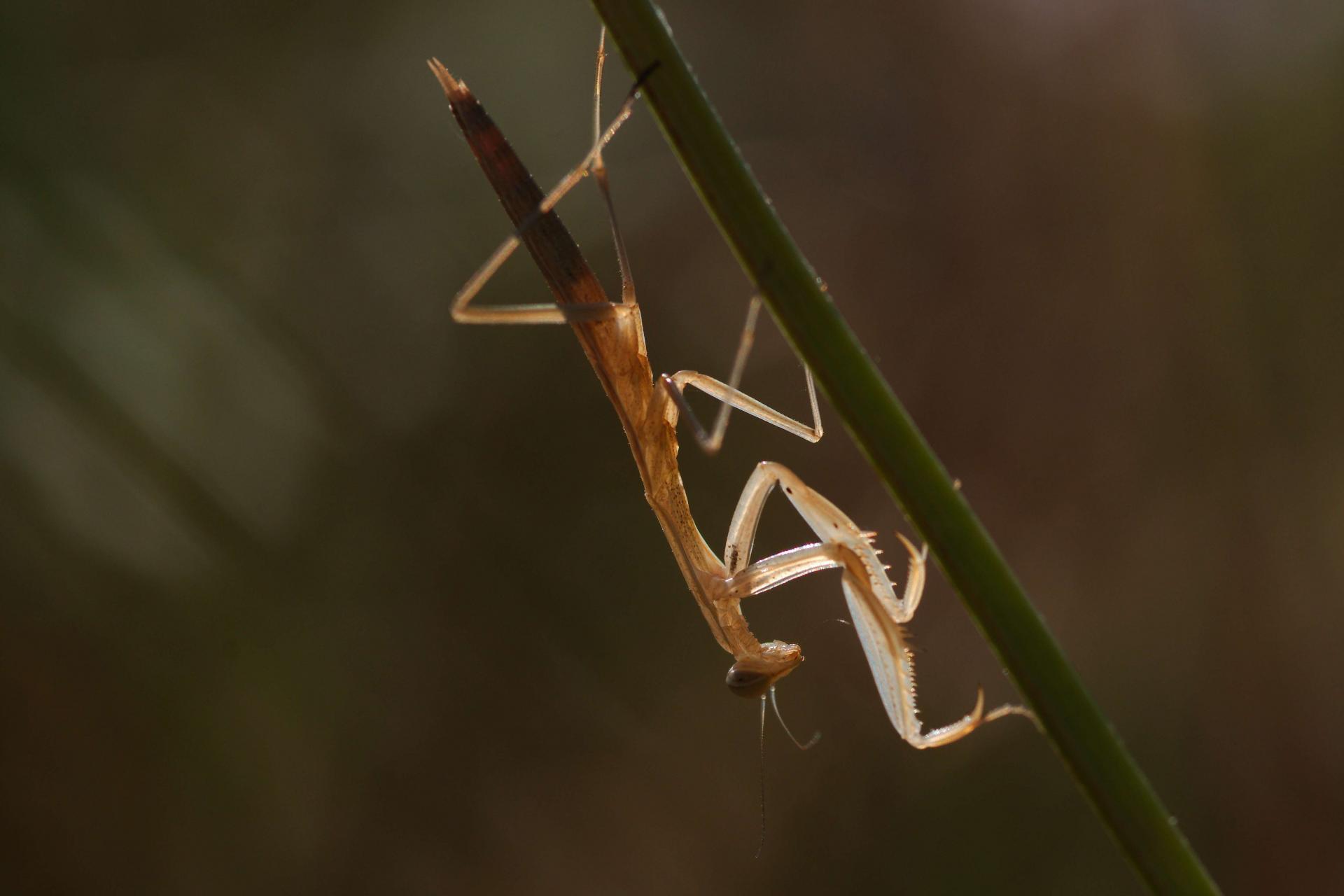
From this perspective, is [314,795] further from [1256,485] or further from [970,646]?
[1256,485]

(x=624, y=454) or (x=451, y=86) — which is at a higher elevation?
(x=451, y=86)

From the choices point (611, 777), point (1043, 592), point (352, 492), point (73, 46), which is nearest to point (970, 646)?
point (1043, 592)

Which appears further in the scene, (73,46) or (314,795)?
(314,795)

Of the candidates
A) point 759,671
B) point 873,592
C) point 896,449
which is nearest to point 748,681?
point 759,671

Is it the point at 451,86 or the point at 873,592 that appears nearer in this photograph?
the point at 873,592

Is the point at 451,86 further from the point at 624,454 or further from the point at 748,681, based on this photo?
the point at 624,454

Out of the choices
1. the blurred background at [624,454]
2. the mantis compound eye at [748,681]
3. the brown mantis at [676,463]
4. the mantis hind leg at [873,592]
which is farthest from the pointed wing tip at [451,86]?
the blurred background at [624,454]

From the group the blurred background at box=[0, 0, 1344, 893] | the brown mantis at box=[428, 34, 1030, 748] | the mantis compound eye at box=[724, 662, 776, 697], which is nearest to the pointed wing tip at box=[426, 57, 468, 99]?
the brown mantis at box=[428, 34, 1030, 748]
